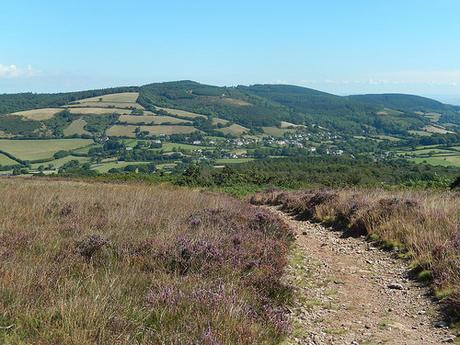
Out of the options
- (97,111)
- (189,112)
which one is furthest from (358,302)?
(189,112)

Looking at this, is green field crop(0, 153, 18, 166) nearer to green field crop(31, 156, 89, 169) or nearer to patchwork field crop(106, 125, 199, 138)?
green field crop(31, 156, 89, 169)

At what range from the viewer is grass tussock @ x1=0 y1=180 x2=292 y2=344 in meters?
4.22

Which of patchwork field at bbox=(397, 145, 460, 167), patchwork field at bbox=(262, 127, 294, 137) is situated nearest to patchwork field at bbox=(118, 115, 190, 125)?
patchwork field at bbox=(262, 127, 294, 137)

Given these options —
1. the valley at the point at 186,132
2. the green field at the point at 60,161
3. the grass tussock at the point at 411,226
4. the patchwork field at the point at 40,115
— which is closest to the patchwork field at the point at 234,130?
the valley at the point at 186,132

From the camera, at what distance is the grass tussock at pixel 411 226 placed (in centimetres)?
702

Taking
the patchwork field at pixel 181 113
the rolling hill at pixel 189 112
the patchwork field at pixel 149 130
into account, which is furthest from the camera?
the patchwork field at pixel 181 113

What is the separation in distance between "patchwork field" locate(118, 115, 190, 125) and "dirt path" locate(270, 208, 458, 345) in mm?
112275

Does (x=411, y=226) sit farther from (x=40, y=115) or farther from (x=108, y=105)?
(x=108, y=105)

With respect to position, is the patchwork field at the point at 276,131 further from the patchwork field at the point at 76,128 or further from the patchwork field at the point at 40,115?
the patchwork field at the point at 40,115

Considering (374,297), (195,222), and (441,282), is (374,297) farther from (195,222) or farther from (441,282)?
(195,222)

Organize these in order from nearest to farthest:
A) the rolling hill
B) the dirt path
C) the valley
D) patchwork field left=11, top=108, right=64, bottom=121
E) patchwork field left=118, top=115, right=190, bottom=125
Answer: the dirt path → the valley → the rolling hill → patchwork field left=11, top=108, right=64, bottom=121 → patchwork field left=118, top=115, right=190, bottom=125

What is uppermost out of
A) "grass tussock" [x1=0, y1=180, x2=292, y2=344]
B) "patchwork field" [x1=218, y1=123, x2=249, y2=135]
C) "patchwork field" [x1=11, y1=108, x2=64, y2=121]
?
"grass tussock" [x1=0, y1=180, x2=292, y2=344]

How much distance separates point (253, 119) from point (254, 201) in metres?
124

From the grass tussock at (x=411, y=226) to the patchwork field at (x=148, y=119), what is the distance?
10720cm
